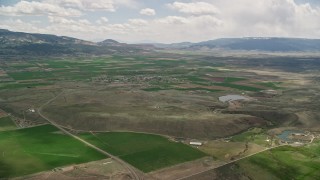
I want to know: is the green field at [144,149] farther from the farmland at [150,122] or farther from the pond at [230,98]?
the pond at [230,98]

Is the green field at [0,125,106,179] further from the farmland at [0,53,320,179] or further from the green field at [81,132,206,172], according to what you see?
the green field at [81,132,206,172]

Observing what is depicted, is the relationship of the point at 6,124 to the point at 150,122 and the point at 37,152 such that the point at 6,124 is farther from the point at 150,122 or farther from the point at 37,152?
the point at 150,122

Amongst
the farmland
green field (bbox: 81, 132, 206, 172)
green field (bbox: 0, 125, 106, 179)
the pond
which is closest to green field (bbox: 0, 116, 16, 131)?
the farmland

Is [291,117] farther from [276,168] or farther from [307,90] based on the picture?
[307,90]

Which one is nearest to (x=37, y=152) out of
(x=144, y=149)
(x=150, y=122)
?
(x=144, y=149)

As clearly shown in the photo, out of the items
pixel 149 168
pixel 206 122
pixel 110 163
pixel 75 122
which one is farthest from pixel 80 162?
pixel 206 122

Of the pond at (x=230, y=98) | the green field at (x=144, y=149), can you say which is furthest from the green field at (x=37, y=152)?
the pond at (x=230, y=98)

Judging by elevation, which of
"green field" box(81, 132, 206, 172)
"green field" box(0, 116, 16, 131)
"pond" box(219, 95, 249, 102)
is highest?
"pond" box(219, 95, 249, 102)
